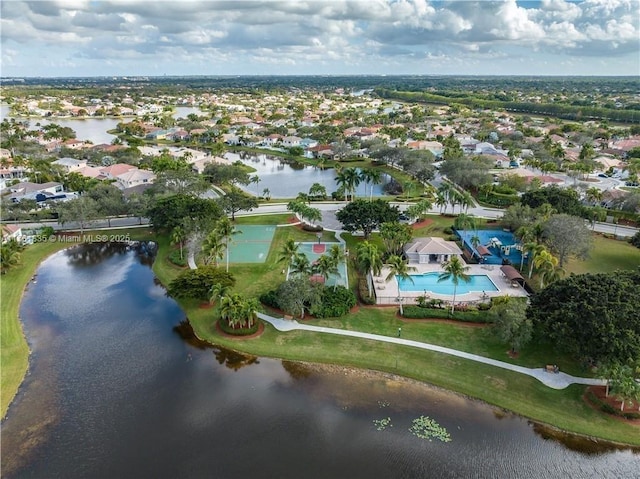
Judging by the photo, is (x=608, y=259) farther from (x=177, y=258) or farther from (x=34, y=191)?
(x=34, y=191)

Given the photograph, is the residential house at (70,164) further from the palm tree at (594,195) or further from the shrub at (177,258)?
the palm tree at (594,195)

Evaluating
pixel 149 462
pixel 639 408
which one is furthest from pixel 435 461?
pixel 149 462

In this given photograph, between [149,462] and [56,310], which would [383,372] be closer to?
[149,462]

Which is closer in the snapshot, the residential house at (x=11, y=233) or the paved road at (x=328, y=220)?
the residential house at (x=11, y=233)

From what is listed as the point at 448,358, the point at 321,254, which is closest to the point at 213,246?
the point at 321,254

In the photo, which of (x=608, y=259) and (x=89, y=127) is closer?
(x=608, y=259)

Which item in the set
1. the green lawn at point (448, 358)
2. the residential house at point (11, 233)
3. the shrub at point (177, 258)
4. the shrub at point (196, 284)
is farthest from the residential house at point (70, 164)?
the green lawn at point (448, 358)
